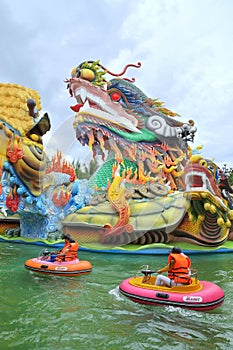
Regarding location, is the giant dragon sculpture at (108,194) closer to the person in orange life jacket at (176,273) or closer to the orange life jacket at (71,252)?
the orange life jacket at (71,252)

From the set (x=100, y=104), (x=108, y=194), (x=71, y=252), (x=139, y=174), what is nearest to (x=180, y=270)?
(x=71, y=252)

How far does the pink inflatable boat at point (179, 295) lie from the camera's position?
5.83 metres

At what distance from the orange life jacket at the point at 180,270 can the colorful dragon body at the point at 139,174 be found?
6825 millimetres

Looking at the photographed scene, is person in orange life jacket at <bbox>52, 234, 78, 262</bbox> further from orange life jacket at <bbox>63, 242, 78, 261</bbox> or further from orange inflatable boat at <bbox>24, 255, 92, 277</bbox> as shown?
orange inflatable boat at <bbox>24, 255, 92, 277</bbox>

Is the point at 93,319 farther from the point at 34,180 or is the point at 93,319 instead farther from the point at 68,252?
the point at 34,180

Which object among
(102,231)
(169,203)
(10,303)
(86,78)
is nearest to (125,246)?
(102,231)

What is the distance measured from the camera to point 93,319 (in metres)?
5.59

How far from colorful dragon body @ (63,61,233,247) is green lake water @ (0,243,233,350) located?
15.1 ft

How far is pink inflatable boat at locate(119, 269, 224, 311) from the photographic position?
19.1 ft

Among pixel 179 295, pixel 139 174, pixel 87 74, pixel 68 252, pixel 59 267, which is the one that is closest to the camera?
pixel 179 295

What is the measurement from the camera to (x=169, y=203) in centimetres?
1366

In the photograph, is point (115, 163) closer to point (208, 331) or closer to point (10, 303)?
point (10, 303)

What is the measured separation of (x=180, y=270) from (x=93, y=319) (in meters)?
1.92

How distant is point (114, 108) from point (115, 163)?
132 inches
